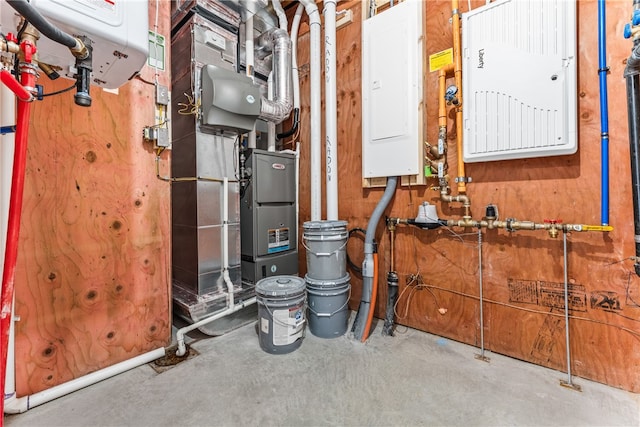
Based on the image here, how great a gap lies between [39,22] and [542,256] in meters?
2.39

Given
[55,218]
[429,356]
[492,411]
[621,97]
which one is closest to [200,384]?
[55,218]

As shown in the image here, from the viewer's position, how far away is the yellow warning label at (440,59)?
1.96 m

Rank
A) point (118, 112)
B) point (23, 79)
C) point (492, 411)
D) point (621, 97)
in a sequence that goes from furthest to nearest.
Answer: point (118, 112)
point (621, 97)
point (492, 411)
point (23, 79)

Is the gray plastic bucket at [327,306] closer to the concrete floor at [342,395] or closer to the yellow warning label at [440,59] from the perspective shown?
the concrete floor at [342,395]

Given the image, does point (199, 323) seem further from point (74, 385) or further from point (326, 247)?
point (326, 247)

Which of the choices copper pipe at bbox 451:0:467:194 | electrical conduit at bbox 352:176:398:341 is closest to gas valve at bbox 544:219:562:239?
copper pipe at bbox 451:0:467:194

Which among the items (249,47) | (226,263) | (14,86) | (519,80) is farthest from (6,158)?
(519,80)

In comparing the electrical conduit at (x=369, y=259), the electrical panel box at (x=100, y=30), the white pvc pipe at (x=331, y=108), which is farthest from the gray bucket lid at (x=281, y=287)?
the electrical panel box at (x=100, y=30)

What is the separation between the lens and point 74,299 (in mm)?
1558

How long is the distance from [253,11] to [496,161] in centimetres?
225

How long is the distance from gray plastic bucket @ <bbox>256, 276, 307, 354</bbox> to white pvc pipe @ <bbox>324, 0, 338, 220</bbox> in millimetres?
734

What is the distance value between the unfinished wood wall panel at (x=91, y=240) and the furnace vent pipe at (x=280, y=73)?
913 millimetres

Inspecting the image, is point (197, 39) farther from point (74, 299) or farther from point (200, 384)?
point (200, 384)

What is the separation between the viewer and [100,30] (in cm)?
103
